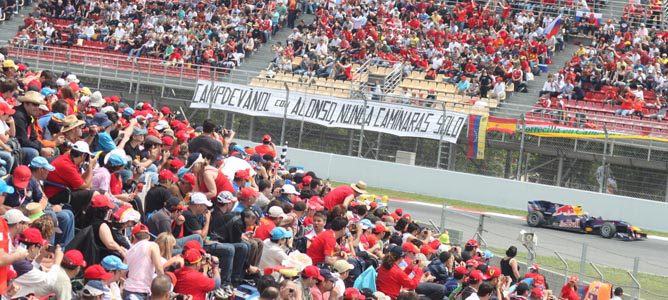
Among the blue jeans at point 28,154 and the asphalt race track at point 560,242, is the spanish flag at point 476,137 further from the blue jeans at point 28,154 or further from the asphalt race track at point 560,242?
the blue jeans at point 28,154

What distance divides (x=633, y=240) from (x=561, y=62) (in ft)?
41.9

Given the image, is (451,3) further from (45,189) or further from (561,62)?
(45,189)

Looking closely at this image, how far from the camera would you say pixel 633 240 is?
26.0 metres

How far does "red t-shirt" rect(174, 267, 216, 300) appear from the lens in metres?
9.98

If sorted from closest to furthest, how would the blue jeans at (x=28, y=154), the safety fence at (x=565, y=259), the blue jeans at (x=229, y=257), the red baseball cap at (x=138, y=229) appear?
the red baseball cap at (x=138, y=229) → the blue jeans at (x=229, y=257) → the blue jeans at (x=28, y=154) → the safety fence at (x=565, y=259)

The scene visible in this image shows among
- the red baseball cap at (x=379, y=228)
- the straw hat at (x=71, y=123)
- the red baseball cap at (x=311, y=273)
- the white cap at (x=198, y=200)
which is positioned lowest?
the red baseball cap at (x=379, y=228)

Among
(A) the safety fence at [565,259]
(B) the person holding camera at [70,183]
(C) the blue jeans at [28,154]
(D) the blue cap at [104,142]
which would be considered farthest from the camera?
(A) the safety fence at [565,259]

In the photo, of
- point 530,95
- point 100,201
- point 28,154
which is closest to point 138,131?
point 28,154

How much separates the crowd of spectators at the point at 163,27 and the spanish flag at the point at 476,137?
9.70 meters

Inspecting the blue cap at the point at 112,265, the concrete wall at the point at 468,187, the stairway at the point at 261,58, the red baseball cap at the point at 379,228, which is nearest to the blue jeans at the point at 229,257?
the blue cap at the point at 112,265

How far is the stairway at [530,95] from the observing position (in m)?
32.2

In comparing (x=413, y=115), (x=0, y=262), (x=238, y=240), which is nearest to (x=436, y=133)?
(x=413, y=115)

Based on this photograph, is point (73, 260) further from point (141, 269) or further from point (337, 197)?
point (337, 197)

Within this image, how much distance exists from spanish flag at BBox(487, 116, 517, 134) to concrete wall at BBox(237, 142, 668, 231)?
1.22m
